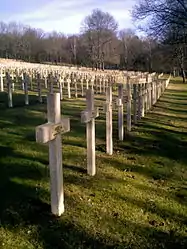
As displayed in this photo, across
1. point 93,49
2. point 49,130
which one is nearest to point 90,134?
point 49,130

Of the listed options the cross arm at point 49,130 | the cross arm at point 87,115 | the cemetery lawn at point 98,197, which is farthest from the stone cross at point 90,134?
the cross arm at point 49,130

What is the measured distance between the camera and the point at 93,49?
68938 mm

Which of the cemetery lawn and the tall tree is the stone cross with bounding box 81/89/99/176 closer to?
the cemetery lawn

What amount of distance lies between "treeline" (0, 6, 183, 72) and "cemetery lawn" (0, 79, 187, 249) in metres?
59.1

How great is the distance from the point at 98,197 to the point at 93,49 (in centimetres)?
6477

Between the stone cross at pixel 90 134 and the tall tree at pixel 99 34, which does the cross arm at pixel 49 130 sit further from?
the tall tree at pixel 99 34

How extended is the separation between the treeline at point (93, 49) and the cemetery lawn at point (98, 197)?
59.1 m

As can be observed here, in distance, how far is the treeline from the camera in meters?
70.8

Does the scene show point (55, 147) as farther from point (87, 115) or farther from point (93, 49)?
point (93, 49)

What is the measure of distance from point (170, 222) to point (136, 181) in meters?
1.57

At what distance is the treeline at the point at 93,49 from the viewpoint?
7075cm

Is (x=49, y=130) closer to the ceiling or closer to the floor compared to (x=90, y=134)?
closer to the ceiling

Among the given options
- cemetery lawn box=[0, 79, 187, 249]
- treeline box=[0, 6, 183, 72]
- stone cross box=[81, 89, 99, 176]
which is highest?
treeline box=[0, 6, 183, 72]

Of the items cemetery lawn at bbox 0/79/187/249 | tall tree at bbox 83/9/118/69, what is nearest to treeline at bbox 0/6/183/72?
tall tree at bbox 83/9/118/69
